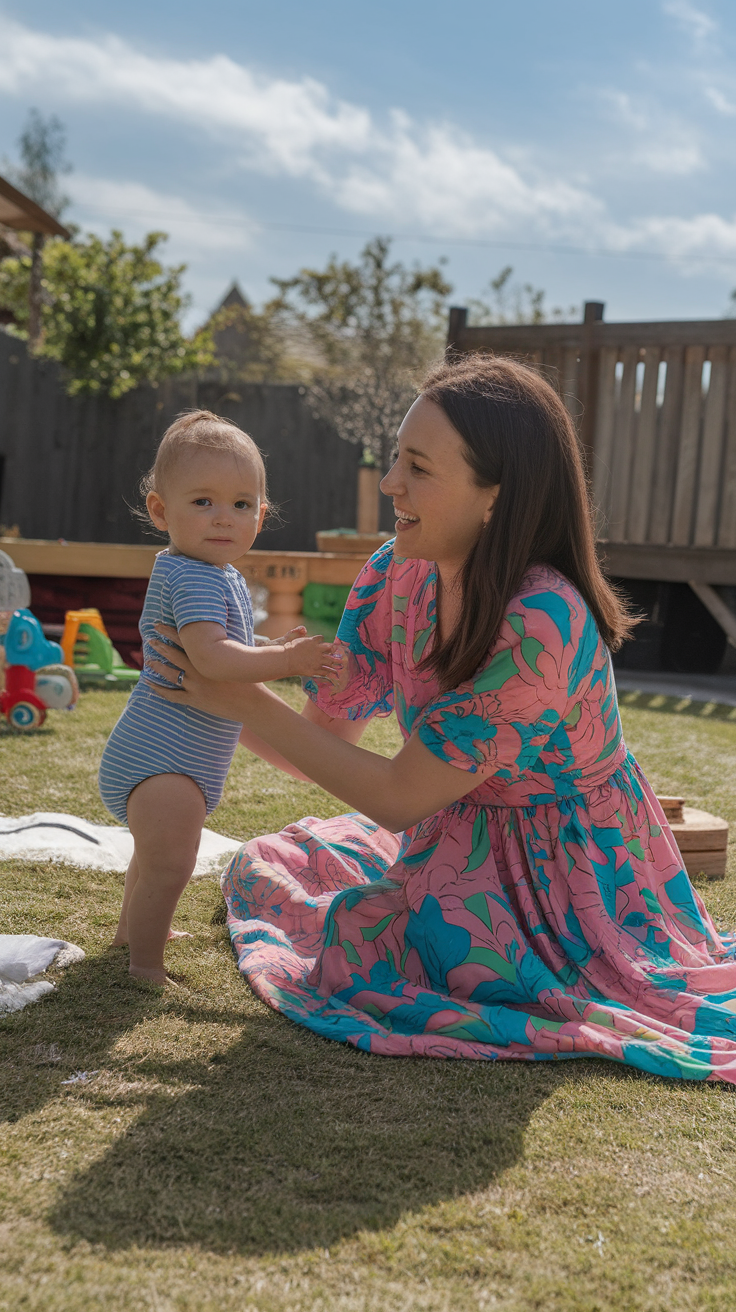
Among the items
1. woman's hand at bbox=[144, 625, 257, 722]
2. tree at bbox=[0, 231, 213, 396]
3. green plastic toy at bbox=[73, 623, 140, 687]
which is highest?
tree at bbox=[0, 231, 213, 396]

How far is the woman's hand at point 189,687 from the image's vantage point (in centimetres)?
197

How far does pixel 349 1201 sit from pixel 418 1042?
497 mm

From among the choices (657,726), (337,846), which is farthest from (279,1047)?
(657,726)

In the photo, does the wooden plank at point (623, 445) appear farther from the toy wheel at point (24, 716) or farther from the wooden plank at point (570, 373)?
the toy wheel at point (24, 716)

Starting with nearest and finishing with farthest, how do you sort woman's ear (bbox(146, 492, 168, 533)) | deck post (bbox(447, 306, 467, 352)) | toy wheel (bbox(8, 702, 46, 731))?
woman's ear (bbox(146, 492, 168, 533))
toy wheel (bbox(8, 702, 46, 731))
deck post (bbox(447, 306, 467, 352))

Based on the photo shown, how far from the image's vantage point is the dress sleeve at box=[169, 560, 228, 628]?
2006mm

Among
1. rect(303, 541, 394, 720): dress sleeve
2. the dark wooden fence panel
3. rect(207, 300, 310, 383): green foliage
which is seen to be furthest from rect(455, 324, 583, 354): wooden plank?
rect(207, 300, 310, 383): green foliage

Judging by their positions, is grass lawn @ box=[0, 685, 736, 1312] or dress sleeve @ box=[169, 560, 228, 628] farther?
dress sleeve @ box=[169, 560, 228, 628]

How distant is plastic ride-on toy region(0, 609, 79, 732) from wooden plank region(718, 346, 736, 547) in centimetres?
431

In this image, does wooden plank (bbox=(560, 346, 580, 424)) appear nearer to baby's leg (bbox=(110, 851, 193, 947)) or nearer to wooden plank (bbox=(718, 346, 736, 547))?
wooden plank (bbox=(718, 346, 736, 547))

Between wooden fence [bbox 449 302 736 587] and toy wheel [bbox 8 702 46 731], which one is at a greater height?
wooden fence [bbox 449 302 736 587]

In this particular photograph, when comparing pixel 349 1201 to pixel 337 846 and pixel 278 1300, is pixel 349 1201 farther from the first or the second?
pixel 337 846

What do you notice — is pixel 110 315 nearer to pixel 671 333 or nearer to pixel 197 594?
pixel 671 333

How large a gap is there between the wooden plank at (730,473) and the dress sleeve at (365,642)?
503cm
